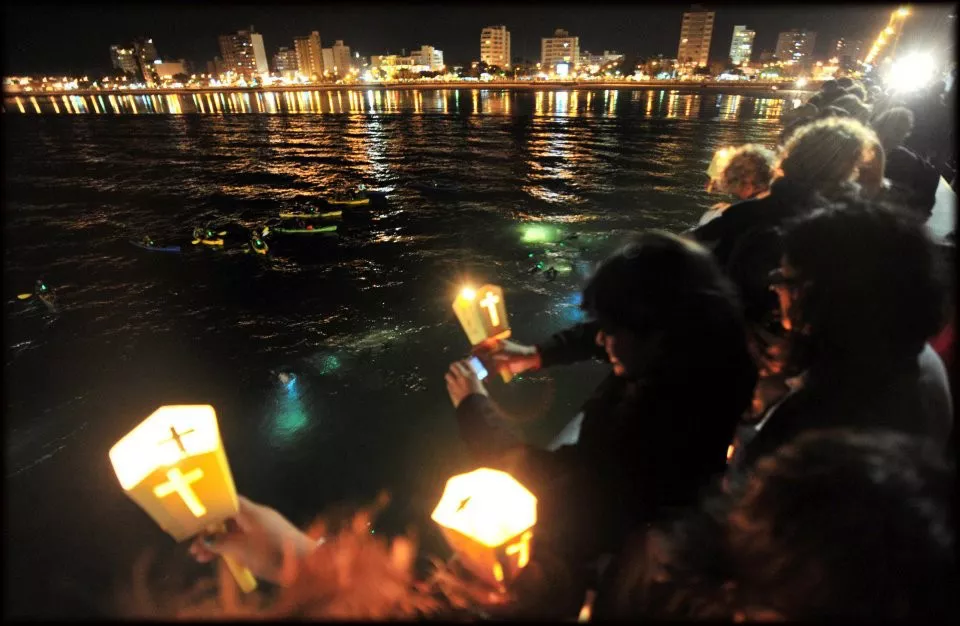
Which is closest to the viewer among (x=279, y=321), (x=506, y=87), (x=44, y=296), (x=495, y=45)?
(x=279, y=321)

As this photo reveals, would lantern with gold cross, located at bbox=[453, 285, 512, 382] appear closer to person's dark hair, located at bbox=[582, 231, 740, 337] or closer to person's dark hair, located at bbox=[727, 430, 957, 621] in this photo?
person's dark hair, located at bbox=[582, 231, 740, 337]

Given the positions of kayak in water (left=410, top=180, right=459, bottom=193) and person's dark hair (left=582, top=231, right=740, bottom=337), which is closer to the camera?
person's dark hair (left=582, top=231, right=740, bottom=337)

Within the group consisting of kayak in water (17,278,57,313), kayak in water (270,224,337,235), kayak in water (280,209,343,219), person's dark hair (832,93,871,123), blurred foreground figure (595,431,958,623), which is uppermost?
person's dark hair (832,93,871,123)

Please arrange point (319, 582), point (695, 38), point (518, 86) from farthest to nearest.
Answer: point (695, 38)
point (518, 86)
point (319, 582)

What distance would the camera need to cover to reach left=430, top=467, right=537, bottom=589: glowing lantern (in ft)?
6.56

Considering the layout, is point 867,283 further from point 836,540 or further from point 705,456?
point 836,540

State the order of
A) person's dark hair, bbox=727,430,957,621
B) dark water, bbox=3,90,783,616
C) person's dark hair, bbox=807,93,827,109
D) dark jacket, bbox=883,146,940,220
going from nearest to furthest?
person's dark hair, bbox=727,430,957,621
dark water, bbox=3,90,783,616
dark jacket, bbox=883,146,940,220
person's dark hair, bbox=807,93,827,109

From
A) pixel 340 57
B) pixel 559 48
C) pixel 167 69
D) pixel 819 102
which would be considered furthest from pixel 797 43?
pixel 167 69

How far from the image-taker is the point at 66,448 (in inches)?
274

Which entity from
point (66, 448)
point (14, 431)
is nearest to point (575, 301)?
point (66, 448)

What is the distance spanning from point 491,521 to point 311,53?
234586mm

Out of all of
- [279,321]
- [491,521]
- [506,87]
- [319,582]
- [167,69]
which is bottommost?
[279,321]

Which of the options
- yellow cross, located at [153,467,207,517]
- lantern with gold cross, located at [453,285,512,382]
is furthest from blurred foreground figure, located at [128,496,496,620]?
lantern with gold cross, located at [453,285,512,382]

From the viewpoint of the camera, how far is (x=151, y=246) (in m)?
16.5
